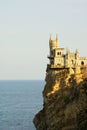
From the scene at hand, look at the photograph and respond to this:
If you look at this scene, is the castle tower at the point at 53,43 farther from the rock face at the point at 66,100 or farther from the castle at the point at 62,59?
the rock face at the point at 66,100

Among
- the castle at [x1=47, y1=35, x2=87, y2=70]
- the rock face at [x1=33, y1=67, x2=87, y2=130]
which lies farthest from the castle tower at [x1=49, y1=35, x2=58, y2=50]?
the rock face at [x1=33, y1=67, x2=87, y2=130]

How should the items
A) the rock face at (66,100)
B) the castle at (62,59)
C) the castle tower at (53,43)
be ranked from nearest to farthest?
the rock face at (66,100) < the castle at (62,59) < the castle tower at (53,43)

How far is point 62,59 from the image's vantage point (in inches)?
4921

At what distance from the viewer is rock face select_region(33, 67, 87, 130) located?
10981 centimetres

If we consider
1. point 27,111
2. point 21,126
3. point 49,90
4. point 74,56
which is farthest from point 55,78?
point 27,111

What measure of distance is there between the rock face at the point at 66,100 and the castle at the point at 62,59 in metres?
2.89

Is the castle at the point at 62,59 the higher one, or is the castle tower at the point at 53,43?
the castle tower at the point at 53,43

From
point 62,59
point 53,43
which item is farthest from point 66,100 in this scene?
point 53,43

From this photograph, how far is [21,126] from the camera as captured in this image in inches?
6088

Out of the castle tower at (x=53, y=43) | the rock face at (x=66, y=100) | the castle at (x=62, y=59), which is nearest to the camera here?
the rock face at (x=66, y=100)

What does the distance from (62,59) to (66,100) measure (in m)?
14.8

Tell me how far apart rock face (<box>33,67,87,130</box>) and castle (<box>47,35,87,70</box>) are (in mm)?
2891

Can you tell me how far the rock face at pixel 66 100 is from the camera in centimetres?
10981

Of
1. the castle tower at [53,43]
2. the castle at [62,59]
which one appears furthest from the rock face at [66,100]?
the castle tower at [53,43]
